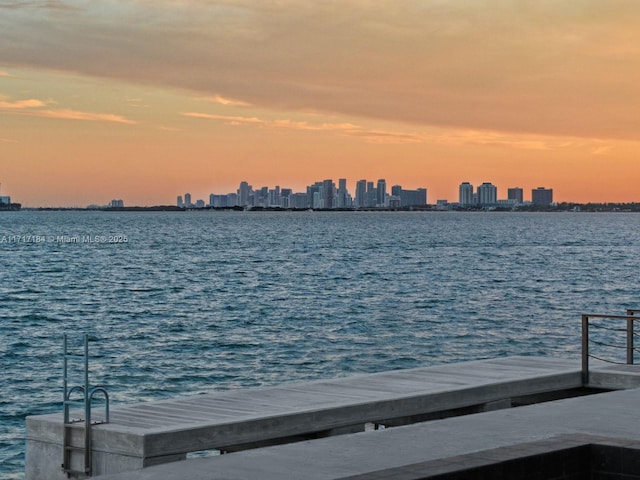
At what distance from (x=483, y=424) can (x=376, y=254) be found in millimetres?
90867

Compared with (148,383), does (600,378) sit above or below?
above

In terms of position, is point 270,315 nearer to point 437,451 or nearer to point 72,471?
point 72,471

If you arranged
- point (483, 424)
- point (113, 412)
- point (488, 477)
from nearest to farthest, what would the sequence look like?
point (488, 477) < point (483, 424) < point (113, 412)

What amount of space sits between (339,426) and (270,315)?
3227cm

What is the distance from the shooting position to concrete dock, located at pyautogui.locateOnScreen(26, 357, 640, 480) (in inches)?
352

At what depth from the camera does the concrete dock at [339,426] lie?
8930mm

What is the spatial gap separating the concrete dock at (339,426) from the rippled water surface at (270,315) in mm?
5793

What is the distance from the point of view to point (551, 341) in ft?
116

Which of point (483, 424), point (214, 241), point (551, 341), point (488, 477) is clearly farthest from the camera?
point (214, 241)

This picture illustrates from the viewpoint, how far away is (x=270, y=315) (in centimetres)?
4388

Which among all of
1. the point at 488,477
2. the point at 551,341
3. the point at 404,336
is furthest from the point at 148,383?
the point at 488,477

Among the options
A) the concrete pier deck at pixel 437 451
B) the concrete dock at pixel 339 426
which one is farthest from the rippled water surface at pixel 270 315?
the concrete pier deck at pixel 437 451

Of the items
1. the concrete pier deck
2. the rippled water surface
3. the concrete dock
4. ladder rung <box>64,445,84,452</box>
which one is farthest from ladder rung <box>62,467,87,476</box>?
the rippled water surface

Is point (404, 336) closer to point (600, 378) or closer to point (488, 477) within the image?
point (600, 378)
